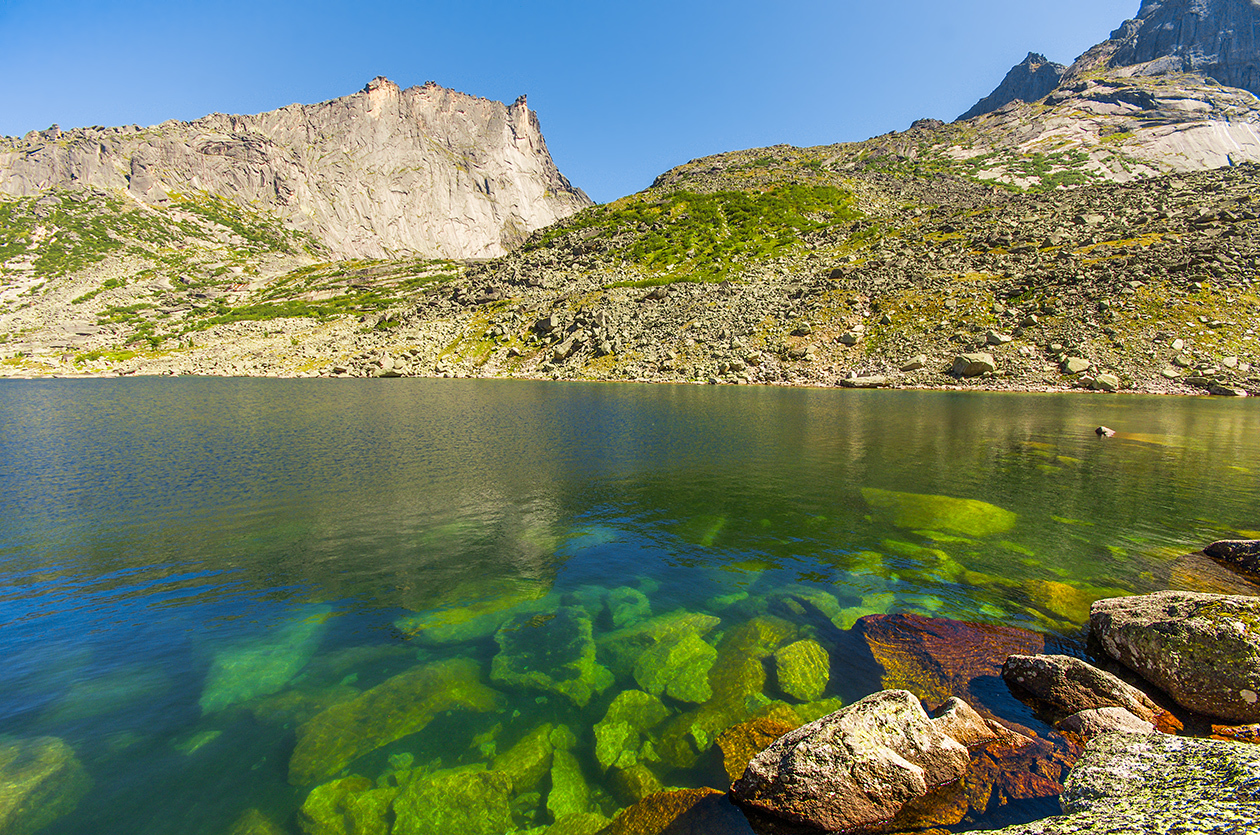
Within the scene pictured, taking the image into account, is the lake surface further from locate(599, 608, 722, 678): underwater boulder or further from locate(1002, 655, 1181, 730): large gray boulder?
locate(1002, 655, 1181, 730): large gray boulder

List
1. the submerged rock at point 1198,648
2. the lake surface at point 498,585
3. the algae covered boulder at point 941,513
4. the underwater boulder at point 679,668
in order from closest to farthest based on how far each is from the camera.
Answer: the lake surface at point 498,585, the submerged rock at point 1198,648, the underwater boulder at point 679,668, the algae covered boulder at point 941,513

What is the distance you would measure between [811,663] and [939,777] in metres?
4.07

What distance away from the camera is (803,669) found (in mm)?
12297

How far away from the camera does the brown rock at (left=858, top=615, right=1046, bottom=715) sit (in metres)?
11.6

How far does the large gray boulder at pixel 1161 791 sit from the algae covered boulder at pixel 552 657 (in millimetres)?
8341

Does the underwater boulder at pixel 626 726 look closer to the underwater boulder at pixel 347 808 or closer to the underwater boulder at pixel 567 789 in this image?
the underwater boulder at pixel 567 789

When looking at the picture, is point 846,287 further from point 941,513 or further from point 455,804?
point 455,804

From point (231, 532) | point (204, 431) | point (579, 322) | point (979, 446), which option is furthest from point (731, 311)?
point (231, 532)

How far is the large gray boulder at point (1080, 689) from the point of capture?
10148mm

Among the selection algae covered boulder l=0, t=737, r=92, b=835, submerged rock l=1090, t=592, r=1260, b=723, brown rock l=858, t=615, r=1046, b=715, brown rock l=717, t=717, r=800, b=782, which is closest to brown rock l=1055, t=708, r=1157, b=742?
brown rock l=858, t=615, r=1046, b=715

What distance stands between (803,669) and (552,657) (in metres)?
6.26

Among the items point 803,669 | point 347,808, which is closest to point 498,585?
point 347,808

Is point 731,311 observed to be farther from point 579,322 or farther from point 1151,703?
point 1151,703

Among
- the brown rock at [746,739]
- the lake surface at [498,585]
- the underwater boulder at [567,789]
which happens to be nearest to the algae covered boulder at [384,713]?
the lake surface at [498,585]
